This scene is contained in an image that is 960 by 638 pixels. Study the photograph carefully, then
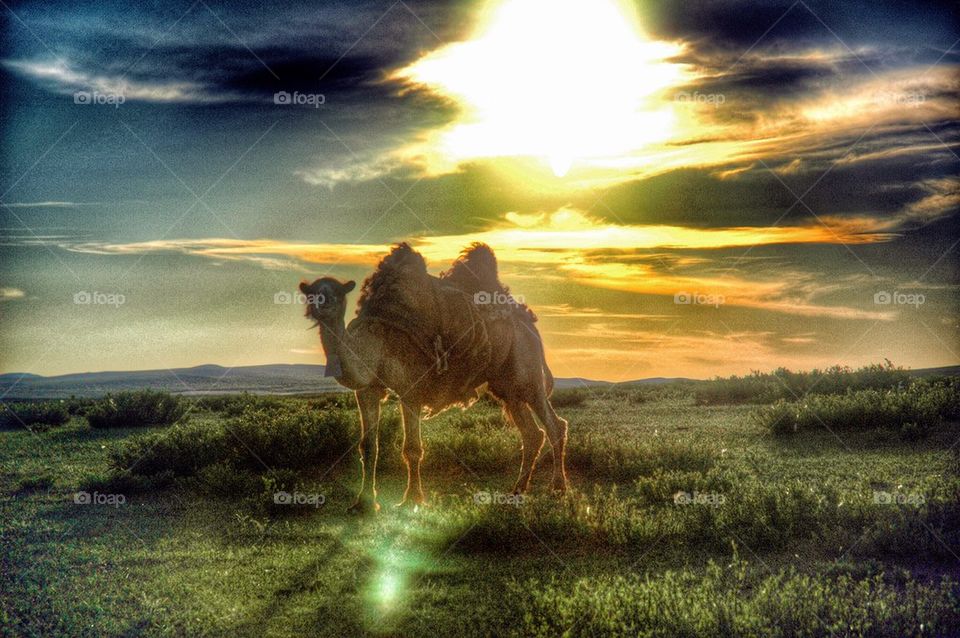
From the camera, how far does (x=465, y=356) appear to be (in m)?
10.1

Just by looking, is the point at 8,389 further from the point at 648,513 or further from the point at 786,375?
the point at 648,513

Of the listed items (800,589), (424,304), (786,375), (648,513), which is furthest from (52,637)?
(786,375)

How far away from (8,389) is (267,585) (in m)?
34.8

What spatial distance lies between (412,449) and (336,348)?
2.08m

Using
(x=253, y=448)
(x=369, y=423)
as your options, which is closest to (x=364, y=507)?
(x=369, y=423)

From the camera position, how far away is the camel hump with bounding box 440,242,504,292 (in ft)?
35.2

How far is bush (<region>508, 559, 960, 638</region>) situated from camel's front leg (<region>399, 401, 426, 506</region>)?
11.3 ft

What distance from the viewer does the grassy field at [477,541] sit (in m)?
6.06


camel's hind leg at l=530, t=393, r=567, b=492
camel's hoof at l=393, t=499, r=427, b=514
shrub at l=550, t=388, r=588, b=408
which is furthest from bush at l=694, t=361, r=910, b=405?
camel's hoof at l=393, t=499, r=427, b=514

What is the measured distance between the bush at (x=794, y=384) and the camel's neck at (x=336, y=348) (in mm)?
17085

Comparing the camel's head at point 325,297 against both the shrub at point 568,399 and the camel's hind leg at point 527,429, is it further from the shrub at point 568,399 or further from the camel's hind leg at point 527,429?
the shrub at point 568,399

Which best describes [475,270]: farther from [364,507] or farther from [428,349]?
[364,507]

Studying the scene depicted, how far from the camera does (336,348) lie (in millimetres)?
8531

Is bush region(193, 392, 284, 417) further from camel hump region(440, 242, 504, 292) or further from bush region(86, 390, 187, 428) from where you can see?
camel hump region(440, 242, 504, 292)
